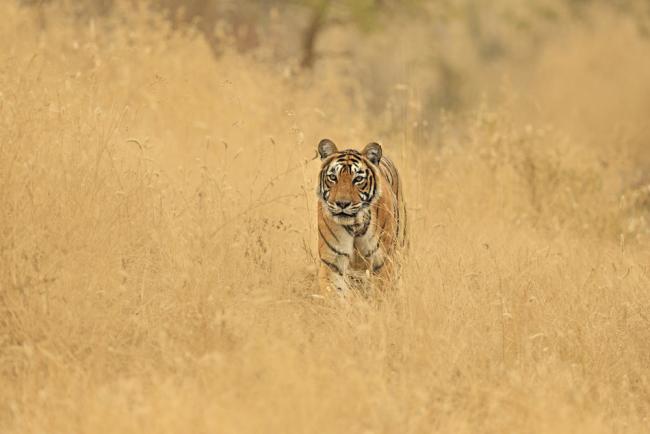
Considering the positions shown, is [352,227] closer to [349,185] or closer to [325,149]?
[349,185]

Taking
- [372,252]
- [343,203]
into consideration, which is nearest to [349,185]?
[343,203]

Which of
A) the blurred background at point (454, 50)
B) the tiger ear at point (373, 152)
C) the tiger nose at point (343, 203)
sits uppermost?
the blurred background at point (454, 50)

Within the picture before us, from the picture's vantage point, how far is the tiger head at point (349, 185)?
6.59 meters

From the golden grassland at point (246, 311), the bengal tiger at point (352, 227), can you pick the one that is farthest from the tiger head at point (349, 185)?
the golden grassland at point (246, 311)

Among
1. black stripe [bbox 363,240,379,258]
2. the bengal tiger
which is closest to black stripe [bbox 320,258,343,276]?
the bengal tiger

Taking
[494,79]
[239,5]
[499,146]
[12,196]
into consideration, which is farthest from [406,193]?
[494,79]

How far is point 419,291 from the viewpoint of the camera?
20.5 ft

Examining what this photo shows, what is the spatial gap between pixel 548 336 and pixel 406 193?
3239 mm

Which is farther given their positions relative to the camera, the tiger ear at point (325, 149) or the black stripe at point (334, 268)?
the tiger ear at point (325, 149)

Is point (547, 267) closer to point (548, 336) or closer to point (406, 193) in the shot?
point (548, 336)

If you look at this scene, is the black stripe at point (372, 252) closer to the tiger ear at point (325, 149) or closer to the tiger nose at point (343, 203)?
the tiger nose at point (343, 203)

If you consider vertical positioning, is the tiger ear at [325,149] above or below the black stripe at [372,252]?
above

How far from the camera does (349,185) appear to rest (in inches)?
262

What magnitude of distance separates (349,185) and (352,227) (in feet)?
0.76
